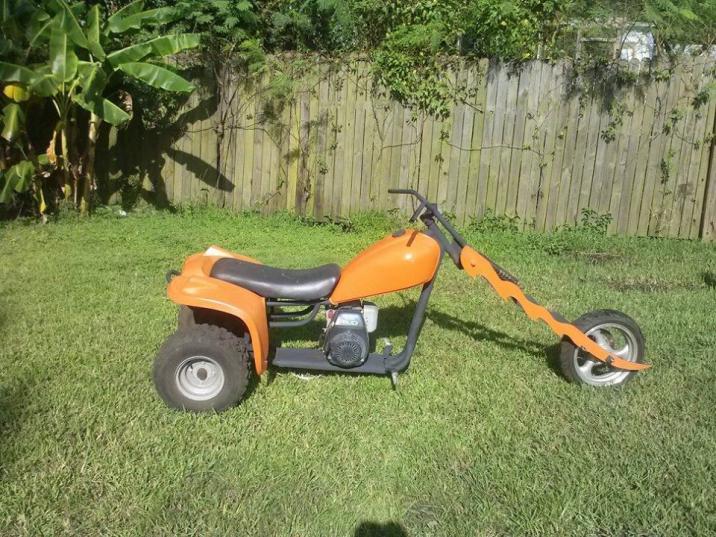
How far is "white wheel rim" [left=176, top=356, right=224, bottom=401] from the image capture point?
12.9 feet

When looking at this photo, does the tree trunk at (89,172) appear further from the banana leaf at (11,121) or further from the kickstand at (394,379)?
the kickstand at (394,379)

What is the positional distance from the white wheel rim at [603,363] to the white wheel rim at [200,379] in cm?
231

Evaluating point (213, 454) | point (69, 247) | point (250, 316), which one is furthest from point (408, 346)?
point (69, 247)

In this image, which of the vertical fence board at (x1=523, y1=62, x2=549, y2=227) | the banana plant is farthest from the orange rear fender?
the vertical fence board at (x1=523, y1=62, x2=549, y2=227)

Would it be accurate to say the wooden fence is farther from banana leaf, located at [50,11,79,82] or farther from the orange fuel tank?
the orange fuel tank

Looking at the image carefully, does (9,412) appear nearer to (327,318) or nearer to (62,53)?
(327,318)

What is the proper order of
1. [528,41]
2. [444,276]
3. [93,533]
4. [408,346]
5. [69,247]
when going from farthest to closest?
[528,41] → [69,247] → [444,276] → [408,346] → [93,533]

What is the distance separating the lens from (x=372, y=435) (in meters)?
3.76

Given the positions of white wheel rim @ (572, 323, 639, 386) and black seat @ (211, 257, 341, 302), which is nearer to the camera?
black seat @ (211, 257, 341, 302)

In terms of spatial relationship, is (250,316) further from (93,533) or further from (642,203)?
(642,203)

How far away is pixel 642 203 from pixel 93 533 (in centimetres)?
761

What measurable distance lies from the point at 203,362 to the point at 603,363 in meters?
2.59

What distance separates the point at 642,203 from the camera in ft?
27.7

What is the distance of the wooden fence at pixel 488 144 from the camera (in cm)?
822
